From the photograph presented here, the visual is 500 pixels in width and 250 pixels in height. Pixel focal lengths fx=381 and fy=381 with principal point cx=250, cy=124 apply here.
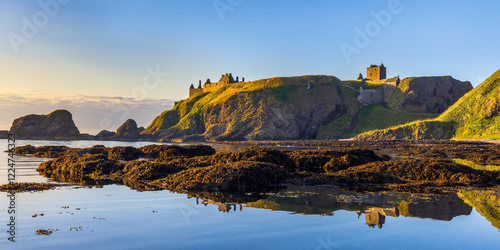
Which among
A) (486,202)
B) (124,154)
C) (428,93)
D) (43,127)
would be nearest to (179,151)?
(124,154)

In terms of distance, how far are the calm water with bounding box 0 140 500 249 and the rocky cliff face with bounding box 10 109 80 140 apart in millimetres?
137731

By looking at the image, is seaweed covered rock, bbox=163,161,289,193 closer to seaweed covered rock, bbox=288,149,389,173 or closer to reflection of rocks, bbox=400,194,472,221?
seaweed covered rock, bbox=288,149,389,173

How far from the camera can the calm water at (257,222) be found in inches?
339

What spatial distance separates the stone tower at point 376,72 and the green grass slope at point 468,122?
224ft

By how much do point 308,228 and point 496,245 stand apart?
4.25 metres

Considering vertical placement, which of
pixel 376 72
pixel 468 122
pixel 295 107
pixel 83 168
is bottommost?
pixel 83 168

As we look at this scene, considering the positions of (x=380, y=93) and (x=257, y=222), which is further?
(x=380, y=93)

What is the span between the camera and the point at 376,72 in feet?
550

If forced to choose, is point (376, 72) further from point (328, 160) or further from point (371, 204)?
point (371, 204)

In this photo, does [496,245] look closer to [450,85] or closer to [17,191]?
[17,191]

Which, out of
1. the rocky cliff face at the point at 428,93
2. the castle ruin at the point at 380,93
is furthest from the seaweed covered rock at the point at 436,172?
the castle ruin at the point at 380,93

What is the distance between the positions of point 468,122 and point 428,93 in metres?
55.9

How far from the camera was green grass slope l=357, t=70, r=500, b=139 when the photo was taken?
273 ft

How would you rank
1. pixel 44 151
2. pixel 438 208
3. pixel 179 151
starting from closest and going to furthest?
pixel 438 208
pixel 179 151
pixel 44 151
